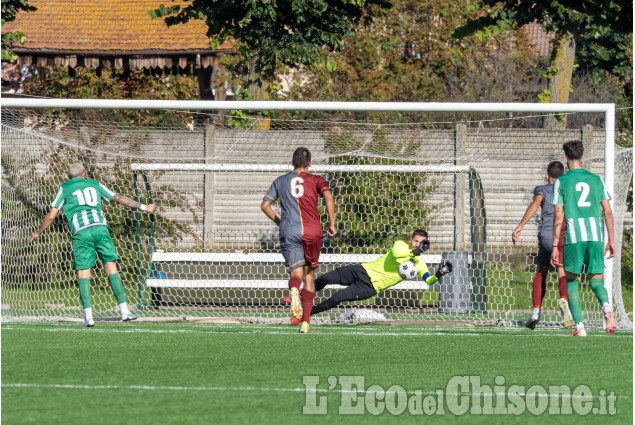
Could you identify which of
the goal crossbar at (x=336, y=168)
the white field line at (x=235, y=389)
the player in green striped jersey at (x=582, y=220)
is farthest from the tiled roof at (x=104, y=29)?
the white field line at (x=235, y=389)

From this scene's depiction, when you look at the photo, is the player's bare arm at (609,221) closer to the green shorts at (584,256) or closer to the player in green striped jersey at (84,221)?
the green shorts at (584,256)

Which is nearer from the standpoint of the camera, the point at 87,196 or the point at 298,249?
the point at 298,249

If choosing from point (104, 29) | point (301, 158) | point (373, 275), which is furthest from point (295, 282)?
point (104, 29)

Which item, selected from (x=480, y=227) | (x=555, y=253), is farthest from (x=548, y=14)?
(x=555, y=253)

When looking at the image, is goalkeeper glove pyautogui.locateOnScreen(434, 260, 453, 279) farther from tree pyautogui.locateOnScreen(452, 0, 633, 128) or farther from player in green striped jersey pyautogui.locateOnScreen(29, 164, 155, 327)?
tree pyautogui.locateOnScreen(452, 0, 633, 128)

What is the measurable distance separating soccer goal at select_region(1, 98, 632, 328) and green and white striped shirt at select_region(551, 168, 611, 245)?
2.62 meters

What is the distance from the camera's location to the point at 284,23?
16.6 meters

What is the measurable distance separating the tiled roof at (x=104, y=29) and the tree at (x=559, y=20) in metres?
8.96

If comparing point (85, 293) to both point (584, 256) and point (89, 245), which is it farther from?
point (584, 256)

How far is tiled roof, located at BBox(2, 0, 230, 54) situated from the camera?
81.5ft

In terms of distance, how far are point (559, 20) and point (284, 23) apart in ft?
14.0

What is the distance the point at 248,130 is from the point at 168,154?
1164mm

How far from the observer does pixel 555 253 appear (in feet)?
30.4

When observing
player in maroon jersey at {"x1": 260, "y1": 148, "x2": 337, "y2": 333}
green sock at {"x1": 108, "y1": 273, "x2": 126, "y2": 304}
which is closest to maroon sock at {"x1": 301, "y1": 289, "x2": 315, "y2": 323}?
player in maroon jersey at {"x1": 260, "y1": 148, "x2": 337, "y2": 333}
